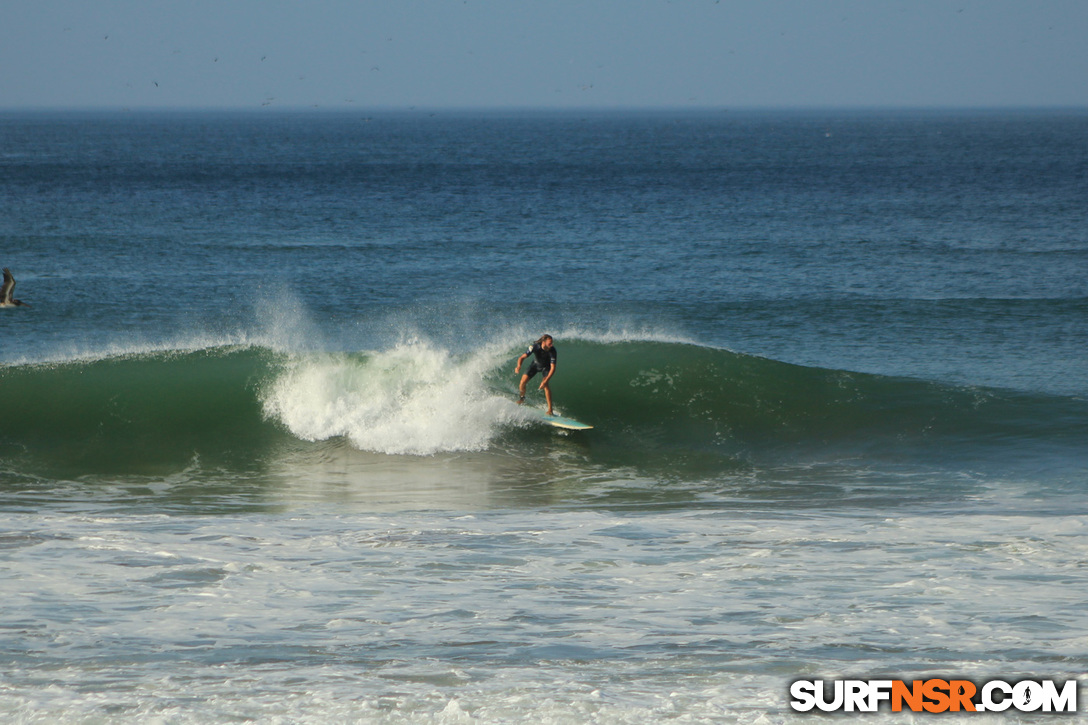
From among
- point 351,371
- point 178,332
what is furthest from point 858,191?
point 351,371

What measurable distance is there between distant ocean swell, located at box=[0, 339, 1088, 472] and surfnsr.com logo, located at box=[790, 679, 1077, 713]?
26.2 ft

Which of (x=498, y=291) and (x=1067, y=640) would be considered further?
(x=498, y=291)

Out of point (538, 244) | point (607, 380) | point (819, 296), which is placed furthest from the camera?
point (538, 244)

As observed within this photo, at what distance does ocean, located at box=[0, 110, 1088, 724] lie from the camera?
7082 millimetres

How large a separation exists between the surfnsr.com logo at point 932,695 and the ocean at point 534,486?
0.13 meters

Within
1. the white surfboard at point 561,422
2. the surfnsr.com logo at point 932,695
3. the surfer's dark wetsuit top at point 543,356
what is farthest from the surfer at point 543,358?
the surfnsr.com logo at point 932,695

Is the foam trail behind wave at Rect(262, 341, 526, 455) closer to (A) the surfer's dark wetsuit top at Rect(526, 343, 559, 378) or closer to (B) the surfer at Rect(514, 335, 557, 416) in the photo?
(B) the surfer at Rect(514, 335, 557, 416)

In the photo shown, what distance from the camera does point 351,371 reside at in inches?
667

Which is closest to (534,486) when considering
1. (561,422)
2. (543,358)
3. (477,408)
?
(543,358)

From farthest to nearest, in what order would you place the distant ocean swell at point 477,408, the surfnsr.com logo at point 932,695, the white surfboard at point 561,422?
the white surfboard at point 561,422 → the distant ocean swell at point 477,408 → the surfnsr.com logo at point 932,695

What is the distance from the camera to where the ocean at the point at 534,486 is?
23.2 feet

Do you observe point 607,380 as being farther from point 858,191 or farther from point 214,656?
point 858,191

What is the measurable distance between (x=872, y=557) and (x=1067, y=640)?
89.4 inches

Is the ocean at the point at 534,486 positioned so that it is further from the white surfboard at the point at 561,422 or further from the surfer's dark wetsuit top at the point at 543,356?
the surfer's dark wetsuit top at the point at 543,356
